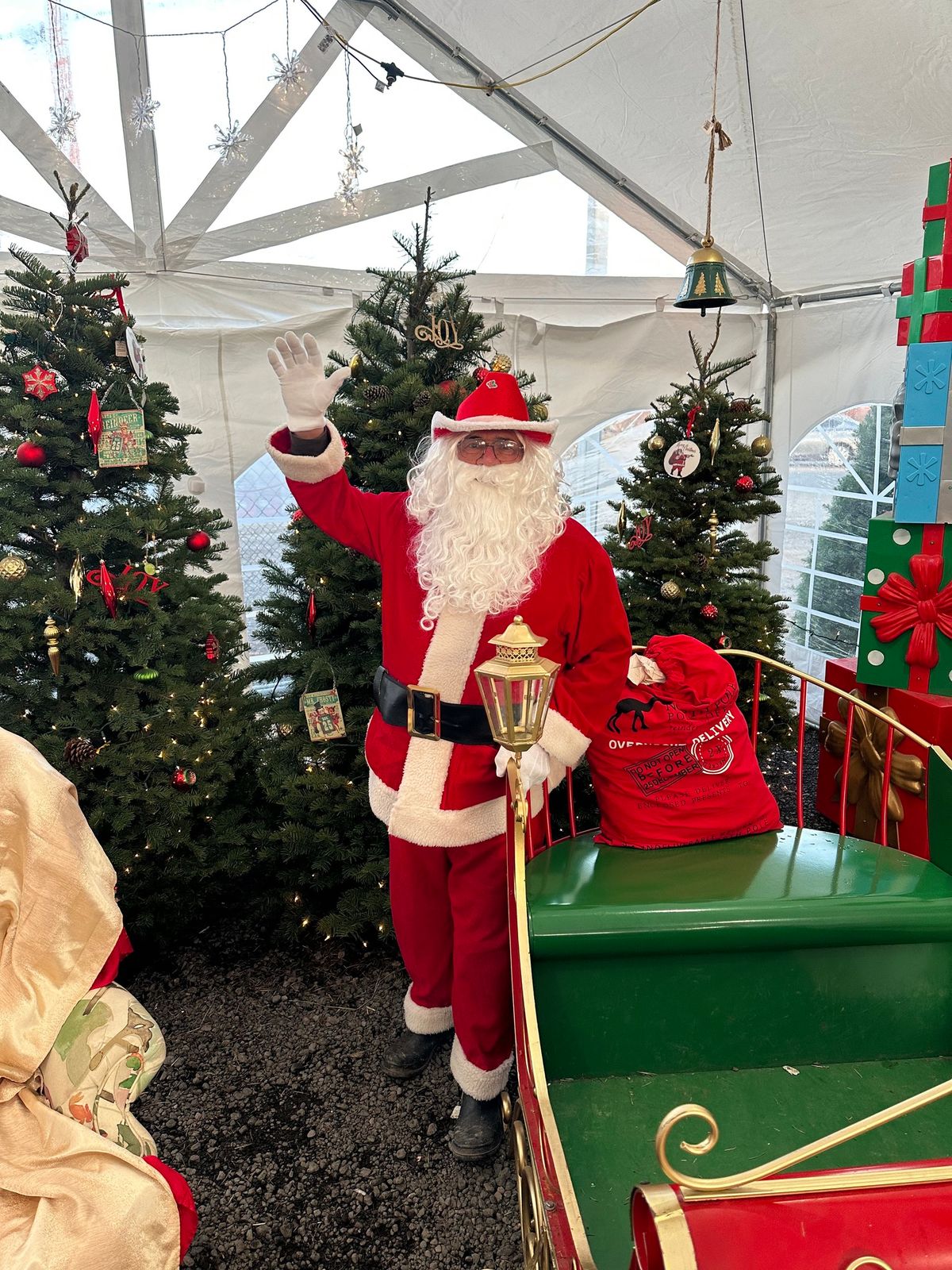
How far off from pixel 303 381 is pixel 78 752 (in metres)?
1.42

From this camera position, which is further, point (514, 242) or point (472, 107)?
point (514, 242)

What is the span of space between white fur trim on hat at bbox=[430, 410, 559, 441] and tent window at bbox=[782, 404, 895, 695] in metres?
3.68

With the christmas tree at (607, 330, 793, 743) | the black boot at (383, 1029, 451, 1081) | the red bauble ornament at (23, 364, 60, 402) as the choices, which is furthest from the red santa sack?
the red bauble ornament at (23, 364, 60, 402)

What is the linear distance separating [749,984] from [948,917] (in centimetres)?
46

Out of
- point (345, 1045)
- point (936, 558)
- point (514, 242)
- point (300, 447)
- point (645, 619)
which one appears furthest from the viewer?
point (514, 242)

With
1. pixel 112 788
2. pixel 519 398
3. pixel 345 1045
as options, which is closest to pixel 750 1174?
pixel 519 398

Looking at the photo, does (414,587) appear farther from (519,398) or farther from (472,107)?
(472,107)

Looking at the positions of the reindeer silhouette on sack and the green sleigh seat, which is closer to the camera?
the green sleigh seat

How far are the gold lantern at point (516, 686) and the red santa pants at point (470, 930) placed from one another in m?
0.76

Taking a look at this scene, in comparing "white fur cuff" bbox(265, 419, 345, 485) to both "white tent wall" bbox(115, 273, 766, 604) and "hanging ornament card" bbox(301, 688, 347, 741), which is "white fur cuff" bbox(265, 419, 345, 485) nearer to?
"hanging ornament card" bbox(301, 688, 347, 741)

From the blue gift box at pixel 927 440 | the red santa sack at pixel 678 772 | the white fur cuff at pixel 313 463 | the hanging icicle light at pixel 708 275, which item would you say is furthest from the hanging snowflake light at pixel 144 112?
the red santa sack at pixel 678 772

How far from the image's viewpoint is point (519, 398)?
2.28 m

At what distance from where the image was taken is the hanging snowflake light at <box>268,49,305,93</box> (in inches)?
174

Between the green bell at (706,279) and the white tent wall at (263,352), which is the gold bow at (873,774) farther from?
the white tent wall at (263,352)
